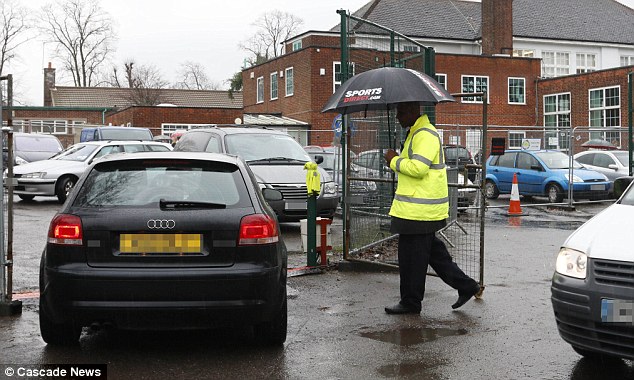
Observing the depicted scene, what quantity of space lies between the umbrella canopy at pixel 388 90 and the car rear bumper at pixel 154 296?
2.43 m

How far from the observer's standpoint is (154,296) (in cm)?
533

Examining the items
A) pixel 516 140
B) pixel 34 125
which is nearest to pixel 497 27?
pixel 516 140

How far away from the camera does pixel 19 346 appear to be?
236 inches

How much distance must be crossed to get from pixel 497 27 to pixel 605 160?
82.3 feet

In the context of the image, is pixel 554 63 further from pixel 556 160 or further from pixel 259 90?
pixel 556 160

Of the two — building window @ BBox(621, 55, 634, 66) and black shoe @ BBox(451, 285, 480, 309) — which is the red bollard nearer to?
black shoe @ BBox(451, 285, 480, 309)

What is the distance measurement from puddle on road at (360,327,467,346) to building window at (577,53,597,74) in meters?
49.5

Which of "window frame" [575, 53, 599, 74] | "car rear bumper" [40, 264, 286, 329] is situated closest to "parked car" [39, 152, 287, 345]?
"car rear bumper" [40, 264, 286, 329]

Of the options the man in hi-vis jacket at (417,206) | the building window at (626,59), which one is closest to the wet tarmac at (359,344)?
the man in hi-vis jacket at (417,206)

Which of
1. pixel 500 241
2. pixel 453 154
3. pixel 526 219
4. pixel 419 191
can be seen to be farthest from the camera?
pixel 526 219

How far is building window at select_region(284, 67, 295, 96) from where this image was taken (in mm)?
44219

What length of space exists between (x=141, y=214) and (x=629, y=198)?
12.0ft

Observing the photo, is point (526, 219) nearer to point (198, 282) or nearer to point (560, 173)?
point (560, 173)

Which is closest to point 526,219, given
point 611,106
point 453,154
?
point 453,154
